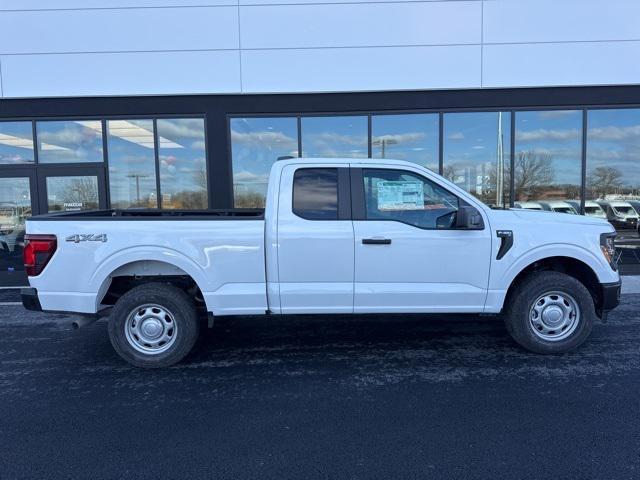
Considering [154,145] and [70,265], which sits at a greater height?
[154,145]

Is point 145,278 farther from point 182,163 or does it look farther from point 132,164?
point 132,164

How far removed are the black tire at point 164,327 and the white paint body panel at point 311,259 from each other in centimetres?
23

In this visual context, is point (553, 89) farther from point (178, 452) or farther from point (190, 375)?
point (178, 452)

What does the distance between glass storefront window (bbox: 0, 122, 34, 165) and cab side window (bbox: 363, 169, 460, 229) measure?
8.07 metres

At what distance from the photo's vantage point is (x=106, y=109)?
9.09 metres

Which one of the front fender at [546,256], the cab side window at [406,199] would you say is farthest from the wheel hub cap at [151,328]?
the front fender at [546,256]

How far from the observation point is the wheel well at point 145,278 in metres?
4.48

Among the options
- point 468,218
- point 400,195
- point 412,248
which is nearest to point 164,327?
point 412,248

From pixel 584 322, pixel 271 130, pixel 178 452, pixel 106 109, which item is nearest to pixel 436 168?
pixel 271 130

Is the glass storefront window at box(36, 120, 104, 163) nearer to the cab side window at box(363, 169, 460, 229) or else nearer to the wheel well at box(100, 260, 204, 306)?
the wheel well at box(100, 260, 204, 306)

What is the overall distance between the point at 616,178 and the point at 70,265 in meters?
10.2

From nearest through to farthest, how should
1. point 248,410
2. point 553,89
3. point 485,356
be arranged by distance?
point 248,410, point 485,356, point 553,89

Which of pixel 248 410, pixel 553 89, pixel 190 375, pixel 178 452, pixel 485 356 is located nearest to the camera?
pixel 178 452

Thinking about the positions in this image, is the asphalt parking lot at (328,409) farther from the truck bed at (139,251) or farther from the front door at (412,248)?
Answer: the truck bed at (139,251)
